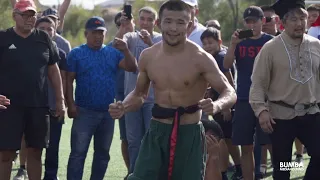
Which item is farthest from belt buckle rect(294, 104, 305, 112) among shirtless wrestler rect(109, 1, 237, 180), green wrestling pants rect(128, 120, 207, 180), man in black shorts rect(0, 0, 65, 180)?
man in black shorts rect(0, 0, 65, 180)

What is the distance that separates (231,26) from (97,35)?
40.3 m

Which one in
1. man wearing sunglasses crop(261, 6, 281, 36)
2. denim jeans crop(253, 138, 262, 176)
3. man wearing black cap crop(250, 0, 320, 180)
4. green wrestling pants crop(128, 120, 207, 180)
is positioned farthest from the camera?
man wearing sunglasses crop(261, 6, 281, 36)

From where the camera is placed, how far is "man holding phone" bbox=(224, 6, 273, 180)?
10062mm

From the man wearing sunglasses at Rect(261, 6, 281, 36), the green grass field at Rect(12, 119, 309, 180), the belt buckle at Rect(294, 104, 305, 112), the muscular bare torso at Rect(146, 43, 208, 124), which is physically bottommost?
the green grass field at Rect(12, 119, 309, 180)

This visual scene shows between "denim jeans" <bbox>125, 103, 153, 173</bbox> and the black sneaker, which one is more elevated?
"denim jeans" <bbox>125, 103, 153, 173</bbox>

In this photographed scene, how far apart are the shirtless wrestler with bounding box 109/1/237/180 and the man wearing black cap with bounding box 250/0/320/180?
1.33 metres

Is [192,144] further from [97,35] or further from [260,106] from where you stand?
[97,35]

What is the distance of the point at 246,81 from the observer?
10234 mm

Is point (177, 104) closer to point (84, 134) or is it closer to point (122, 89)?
point (84, 134)

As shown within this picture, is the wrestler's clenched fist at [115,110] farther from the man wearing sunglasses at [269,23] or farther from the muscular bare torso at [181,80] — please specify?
the man wearing sunglasses at [269,23]

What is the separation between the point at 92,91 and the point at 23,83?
3.22 ft

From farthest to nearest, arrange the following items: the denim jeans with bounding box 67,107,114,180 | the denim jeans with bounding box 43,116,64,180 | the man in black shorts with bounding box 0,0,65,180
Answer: the denim jeans with bounding box 43,116,64,180, the denim jeans with bounding box 67,107,114,180, the man in black shorts with bounding box 0,0,65,180

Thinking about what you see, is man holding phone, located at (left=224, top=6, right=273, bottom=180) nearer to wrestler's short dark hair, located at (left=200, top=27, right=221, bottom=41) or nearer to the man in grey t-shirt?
wrestler's short dark hair, located at (left=200, top=27, right=221, bottom=41)

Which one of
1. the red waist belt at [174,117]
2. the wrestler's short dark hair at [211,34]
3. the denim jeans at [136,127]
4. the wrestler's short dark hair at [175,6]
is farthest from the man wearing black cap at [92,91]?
the red waist belt at [174,117]
